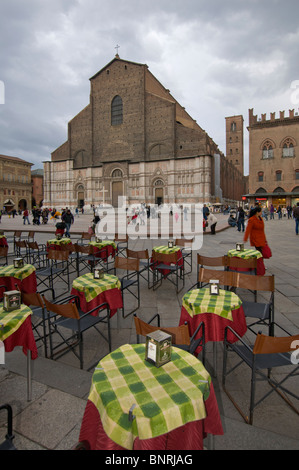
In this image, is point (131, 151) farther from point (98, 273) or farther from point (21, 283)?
point (98, 273)

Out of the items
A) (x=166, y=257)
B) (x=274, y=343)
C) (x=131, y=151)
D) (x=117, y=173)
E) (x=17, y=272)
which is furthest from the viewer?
(x=117, y=173)

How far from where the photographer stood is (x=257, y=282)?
3.54 m

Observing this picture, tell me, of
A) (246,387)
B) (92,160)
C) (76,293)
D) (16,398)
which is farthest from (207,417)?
(92,160)

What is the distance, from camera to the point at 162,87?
47.3 m

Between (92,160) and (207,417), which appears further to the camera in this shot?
(92,160)

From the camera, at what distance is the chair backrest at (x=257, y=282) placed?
3.43 metres

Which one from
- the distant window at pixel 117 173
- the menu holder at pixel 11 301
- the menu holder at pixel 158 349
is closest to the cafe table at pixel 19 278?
the menu holder at pixel 11 301

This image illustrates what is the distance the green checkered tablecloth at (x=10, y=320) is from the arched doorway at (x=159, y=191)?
125ft

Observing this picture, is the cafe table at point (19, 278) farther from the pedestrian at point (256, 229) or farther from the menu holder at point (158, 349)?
the pedestrian at point (256, 229)

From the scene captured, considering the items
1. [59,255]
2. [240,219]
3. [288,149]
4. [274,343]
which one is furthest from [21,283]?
[288,149]

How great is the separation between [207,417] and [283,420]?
3.45 feet

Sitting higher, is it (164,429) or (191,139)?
(191,139)

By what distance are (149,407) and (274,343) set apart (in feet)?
3.66
